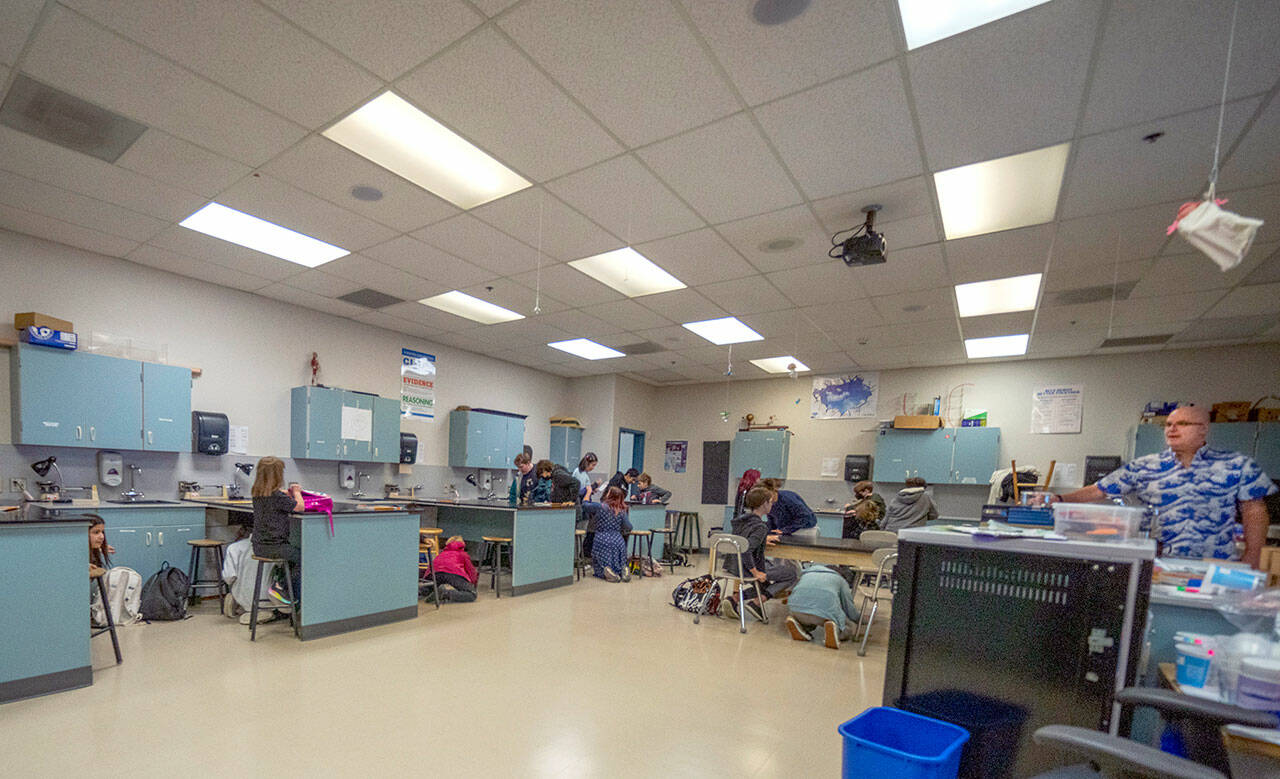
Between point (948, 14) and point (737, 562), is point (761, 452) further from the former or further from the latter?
point (948, 14)

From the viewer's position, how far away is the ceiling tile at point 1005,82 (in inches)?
86.0

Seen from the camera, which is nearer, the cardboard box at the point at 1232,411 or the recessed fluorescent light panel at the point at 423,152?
the recessed fluorescent light panel at the point at 423,152

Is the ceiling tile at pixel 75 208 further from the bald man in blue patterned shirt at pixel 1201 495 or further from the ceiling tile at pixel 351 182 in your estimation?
the bald man in blue patterned shirt at pixel 1201 495

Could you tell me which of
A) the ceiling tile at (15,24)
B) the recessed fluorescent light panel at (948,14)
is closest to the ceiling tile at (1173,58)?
the recessed fluorescent light panel at (948,14)

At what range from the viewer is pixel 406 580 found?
472cm

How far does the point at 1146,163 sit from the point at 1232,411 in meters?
5.05

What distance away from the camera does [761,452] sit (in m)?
9.42

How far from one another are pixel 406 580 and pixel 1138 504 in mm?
5096

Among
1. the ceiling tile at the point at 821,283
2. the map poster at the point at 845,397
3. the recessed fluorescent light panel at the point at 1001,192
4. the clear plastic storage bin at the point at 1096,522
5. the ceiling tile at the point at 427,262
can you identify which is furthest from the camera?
the map poster at the point at 845,397

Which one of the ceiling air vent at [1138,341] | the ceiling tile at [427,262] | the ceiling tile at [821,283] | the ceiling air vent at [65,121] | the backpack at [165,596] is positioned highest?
the ceiling air vent at [65,121]

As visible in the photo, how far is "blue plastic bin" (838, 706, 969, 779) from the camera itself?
154 centimetres

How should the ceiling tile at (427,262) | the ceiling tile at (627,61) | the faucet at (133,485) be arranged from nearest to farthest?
1. the ceiling tile at (627,61)
2. the ceiling tile at (427,262)
3. the faucet at (133,485)

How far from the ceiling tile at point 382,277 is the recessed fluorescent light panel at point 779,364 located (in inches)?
193

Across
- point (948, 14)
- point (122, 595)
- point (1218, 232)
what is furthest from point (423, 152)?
point (122, 595)
